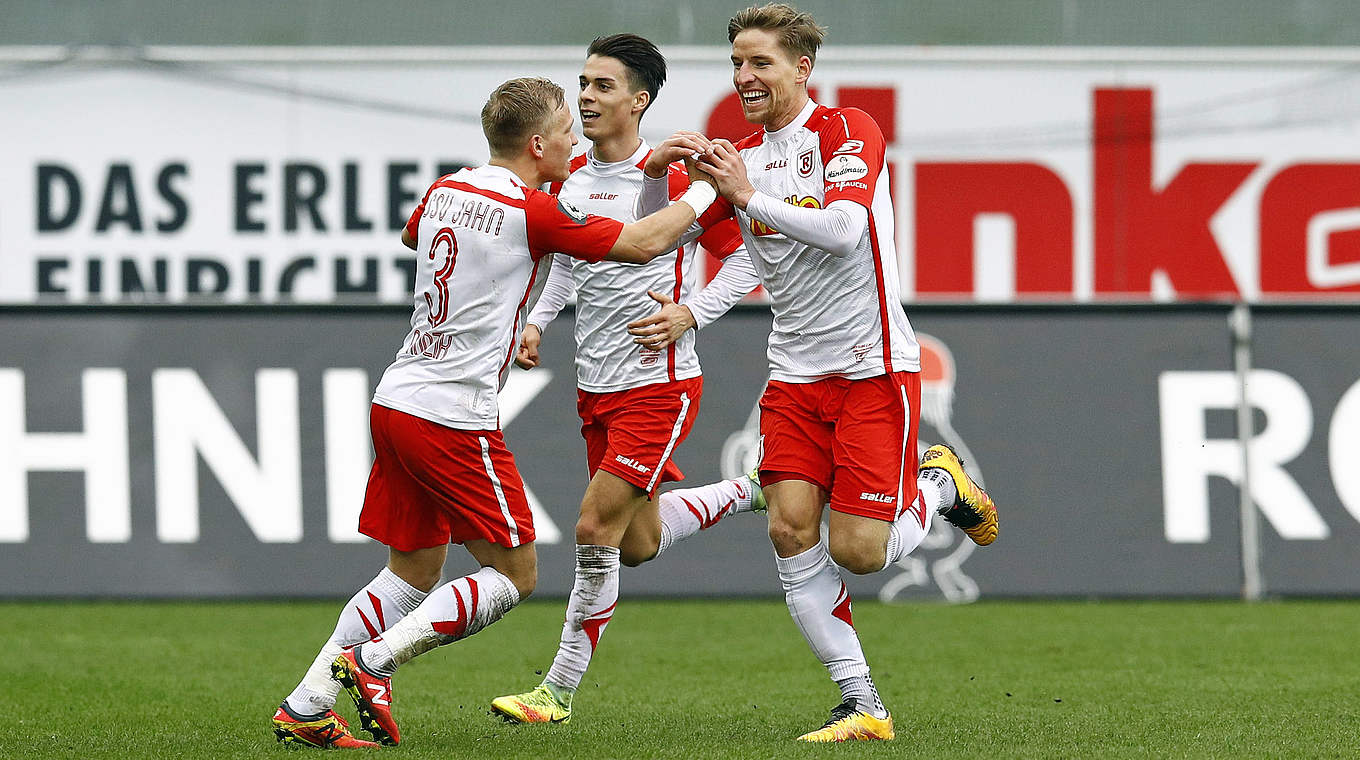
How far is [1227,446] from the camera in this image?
30.3 feet

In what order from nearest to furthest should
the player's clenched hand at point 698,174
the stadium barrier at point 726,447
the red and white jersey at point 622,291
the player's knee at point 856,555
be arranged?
the player's clenched hand at point 698,174, the player's knee at point 856,555, the red and white jersey at point 622,291, the stadium barrier at point 726,447

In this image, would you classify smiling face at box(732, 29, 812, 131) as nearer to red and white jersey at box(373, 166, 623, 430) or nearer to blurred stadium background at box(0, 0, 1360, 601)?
red and white jersey at box(373, 166, 623, 430)

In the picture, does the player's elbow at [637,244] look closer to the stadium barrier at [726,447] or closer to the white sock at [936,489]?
the white sock at [936,489]

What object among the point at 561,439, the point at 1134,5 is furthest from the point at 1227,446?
the point at 1134,5

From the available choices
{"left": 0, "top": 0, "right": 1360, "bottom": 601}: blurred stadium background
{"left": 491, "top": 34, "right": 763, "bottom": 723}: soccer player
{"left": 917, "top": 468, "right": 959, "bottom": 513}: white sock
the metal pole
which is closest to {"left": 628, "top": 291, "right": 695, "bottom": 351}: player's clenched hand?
{"left": 491, "top": 34, "right": 763, "bottom": 723}: soccer player

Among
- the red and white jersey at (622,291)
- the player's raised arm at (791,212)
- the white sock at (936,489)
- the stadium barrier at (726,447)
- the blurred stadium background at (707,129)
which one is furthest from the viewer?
the blurred stadium background at (707,129)

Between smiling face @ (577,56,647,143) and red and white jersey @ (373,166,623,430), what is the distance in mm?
997

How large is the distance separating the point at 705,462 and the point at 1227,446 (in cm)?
277

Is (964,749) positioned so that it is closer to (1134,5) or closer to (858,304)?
(858,304)

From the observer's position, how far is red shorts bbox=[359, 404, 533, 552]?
16.3 ft

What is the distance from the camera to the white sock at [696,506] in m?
Answer: 6.35

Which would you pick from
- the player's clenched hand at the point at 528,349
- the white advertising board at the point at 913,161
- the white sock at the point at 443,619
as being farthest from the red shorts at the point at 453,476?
the white advertising board at the point at 913,161

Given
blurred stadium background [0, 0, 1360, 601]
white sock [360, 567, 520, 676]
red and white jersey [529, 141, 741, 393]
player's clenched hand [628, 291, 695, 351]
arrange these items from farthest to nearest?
blurred stadium background [0, 0, 1360, 601] → red and white jersey [529, 141, 741, 393] → player's clenched hand [628, 291, 695, 351] → white sock [360, 567, 520, 676]

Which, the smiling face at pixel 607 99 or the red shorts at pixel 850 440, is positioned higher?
the smiling face at pixel 607 99
